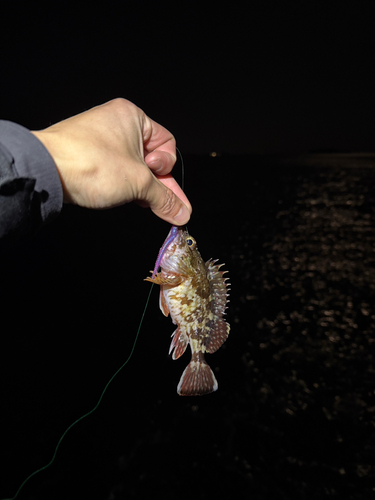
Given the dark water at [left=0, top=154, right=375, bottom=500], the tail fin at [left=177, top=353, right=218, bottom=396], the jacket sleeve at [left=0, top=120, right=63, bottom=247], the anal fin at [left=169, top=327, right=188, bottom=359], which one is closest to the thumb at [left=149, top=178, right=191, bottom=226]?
the jacket sleeve at [left=0, top=120, right=63, bottom=247]

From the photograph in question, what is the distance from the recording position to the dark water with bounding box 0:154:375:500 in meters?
5.42

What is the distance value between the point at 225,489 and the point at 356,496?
2.06 metres

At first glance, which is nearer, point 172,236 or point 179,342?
point 172,236

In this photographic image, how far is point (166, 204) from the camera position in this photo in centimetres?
235

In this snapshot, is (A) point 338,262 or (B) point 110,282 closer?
(B) point 110,282

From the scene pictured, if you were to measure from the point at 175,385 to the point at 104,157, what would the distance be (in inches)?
252

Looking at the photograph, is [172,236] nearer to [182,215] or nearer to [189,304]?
[182,215]

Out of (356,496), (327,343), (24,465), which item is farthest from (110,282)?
(356,496)

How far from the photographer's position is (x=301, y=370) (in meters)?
7.47

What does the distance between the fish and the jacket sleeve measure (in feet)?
4.73

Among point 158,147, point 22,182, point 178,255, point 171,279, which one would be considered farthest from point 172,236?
point 22,182

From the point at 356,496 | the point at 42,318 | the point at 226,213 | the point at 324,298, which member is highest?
the point at 42,318

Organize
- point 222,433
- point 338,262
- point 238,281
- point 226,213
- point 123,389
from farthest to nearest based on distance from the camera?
point 226,213 → point 338,262 → point 238,281 → point 123,389 → point 222,433

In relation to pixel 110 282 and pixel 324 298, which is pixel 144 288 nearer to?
pixel 110 282
